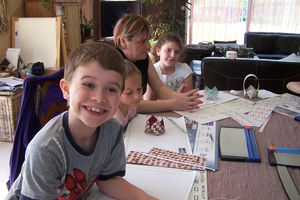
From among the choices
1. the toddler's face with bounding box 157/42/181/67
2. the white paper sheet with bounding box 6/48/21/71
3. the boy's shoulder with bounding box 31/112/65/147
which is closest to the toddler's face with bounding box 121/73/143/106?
the boy's shoulder with bounding box 31/112/65/147

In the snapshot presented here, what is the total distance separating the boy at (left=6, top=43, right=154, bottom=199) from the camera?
2.48 ft

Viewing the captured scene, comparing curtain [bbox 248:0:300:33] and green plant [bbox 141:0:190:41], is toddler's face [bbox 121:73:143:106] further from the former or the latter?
curtain [bbox 248:0:300:33]

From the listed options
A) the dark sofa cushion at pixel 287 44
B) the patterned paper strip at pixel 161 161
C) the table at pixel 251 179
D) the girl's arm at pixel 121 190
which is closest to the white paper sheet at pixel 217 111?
the table at pixel 251 179

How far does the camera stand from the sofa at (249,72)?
2711 mm

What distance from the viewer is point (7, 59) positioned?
122 inches

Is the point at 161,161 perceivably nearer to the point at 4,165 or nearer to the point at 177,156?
the point at 177,156

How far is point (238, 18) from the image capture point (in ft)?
19.0

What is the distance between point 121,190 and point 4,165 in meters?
1.85

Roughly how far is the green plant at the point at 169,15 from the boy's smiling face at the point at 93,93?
434cm

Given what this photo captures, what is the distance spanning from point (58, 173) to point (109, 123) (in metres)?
0.22

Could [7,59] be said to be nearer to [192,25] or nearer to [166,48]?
[166,48]

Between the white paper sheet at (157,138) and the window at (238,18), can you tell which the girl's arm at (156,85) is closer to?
the white paper sheet at (157,138)

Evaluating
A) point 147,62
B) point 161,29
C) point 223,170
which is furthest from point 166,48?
point 161,29

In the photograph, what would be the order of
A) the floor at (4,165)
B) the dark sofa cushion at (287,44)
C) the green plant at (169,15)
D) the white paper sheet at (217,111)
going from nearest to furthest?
the white paper sheet at (217,111), the floor at (4,165), the green plant at (169,15), the dark sofa cushion at (287,44)
